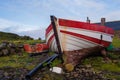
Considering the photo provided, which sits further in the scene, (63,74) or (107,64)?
(107,64)

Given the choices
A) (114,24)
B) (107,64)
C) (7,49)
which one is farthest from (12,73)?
(114,24)

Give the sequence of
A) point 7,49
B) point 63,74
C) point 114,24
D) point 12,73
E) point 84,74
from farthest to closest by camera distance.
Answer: point 114,24, point 7,49, point 12,73, point 63,74, point 84,74

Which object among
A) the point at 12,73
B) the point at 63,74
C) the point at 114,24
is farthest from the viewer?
the point at 114,24

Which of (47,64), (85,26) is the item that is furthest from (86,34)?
(47,64)

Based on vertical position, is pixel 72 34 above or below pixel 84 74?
above

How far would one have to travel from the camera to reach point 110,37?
1748 centimetres

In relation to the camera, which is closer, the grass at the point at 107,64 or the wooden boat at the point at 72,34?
the grass at the point at 107,64

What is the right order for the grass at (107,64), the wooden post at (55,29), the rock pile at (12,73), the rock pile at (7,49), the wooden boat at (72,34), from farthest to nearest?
1. the rock pile at (7,49)
2. the wooden boat at (72,34)
3. the wooden post at (55,29)
4. the grass at (107,64)
5. the rock pile at (12,73)

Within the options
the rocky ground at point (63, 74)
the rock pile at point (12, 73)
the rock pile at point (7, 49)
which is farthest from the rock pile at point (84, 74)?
the rock pile at point (7, 49)

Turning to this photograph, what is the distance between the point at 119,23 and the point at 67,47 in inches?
931

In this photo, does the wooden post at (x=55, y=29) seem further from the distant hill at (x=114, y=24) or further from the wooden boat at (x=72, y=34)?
the distant hill at (x=114, y=24)

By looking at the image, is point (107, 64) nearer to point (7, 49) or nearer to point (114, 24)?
point (7, 49)

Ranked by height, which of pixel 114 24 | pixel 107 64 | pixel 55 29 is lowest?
pixel 107 64

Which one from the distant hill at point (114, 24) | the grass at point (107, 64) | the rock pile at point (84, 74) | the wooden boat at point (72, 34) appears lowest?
the rock pile at point (84, 74)
